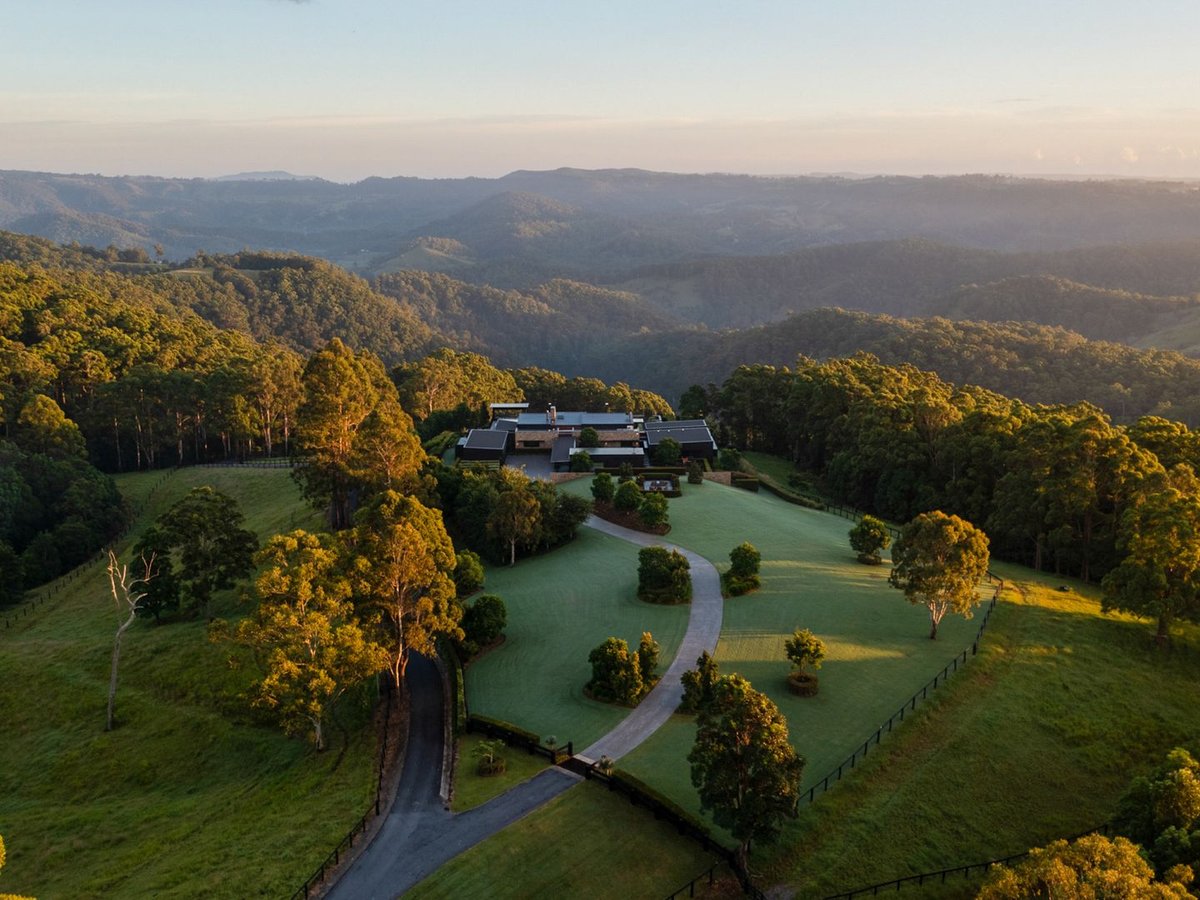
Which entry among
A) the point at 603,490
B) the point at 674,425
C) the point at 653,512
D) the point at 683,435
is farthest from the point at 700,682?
the point at 674,425

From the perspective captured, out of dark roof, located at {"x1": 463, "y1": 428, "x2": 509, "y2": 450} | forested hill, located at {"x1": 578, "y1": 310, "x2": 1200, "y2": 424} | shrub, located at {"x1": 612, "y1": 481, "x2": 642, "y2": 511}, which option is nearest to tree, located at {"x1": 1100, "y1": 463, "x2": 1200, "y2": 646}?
shrub, located at {"x1": 612, "y1": 481, "x2": 642, "y2": 511}

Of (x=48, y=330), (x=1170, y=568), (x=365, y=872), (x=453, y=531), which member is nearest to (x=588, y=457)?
(x=453, y=531)

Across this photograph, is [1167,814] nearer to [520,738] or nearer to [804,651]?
[804,651]

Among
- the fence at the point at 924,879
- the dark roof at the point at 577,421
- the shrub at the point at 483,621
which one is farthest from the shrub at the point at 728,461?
the fence at the point at 924,879

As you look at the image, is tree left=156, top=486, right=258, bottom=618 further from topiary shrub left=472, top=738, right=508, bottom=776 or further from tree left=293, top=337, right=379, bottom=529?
topiary shrub left=472, top=738, right=508, bottom=776

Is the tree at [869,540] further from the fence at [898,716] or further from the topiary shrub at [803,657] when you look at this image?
the topiary shrub at [803,657]
